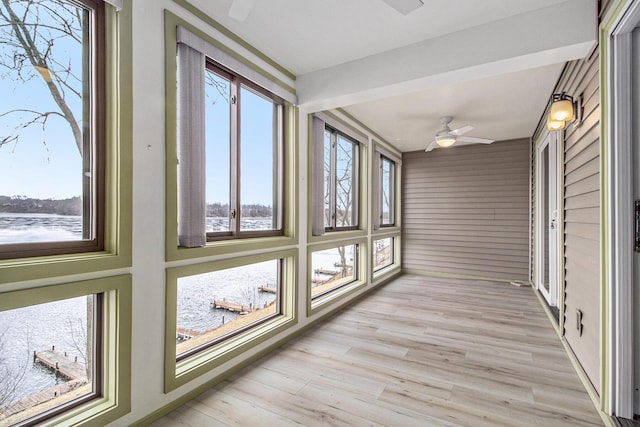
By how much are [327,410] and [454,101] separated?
347 centimetres

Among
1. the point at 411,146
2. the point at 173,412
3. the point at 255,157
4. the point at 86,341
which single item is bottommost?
the point at 173,412

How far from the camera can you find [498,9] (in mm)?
2123

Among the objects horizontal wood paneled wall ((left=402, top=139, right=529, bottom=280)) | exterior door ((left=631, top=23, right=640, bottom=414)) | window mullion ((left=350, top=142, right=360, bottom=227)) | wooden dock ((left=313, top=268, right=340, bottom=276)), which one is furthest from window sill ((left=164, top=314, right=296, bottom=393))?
horizontal wood paneled wall ((left=402, top=139, right=529, bottom=280))

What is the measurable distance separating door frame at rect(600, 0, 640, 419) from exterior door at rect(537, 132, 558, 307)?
214cm

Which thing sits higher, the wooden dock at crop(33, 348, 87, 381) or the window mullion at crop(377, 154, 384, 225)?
the window mullion at crop(377, 154, 384, 225)

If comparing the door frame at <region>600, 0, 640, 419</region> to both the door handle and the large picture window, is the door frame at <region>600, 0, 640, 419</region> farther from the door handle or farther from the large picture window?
the large picture window

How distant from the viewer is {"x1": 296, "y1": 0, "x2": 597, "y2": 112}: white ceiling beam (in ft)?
6.73

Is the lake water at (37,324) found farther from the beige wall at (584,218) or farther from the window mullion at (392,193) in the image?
the window mullion at (392,193)

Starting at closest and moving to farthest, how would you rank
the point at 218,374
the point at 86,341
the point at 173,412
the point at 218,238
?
1. the point at 86,341
2. the point at 173,412
3. the point at 218,374
4. the point at 218,238

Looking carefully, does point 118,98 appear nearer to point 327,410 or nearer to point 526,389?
point 327,410

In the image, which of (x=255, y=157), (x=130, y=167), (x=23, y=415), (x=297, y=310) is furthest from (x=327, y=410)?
(x=255, y=157)

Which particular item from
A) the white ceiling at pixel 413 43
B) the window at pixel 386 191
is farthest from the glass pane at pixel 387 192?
the white ceiling at pixel 413 43

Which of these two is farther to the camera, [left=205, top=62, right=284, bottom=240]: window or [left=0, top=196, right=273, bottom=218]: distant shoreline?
[left=205, top=62, right=284, bottom=240]: window

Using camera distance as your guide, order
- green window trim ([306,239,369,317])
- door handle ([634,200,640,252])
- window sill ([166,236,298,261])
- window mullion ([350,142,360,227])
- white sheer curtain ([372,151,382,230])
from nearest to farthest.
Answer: door handle ([634,200,640,252]), window sill ([166,236,298,261]), green window trim ([306,239,369,317]), window mullion ([350,142,360,227]), white sheer curtain ([372,151,382,230])
